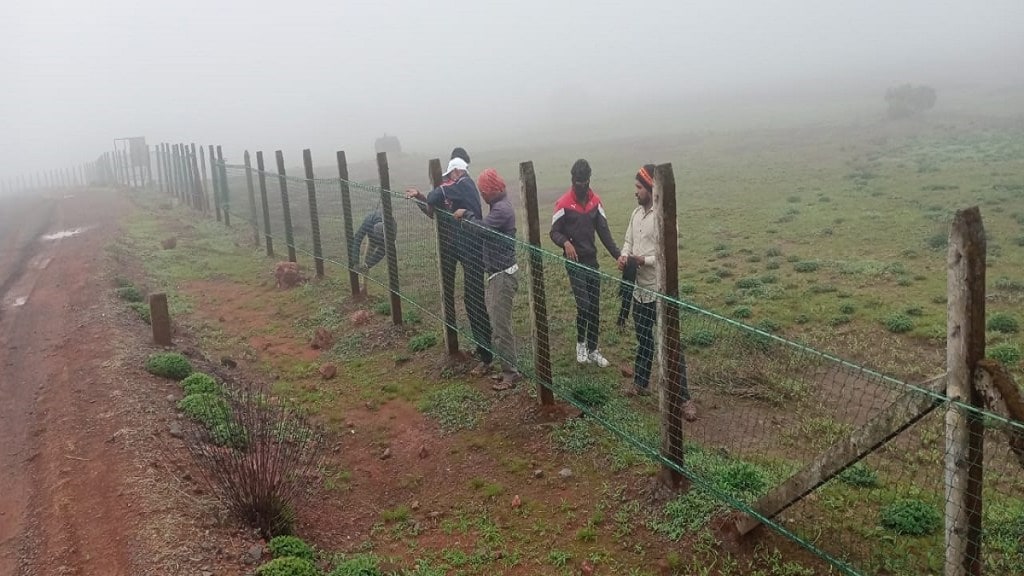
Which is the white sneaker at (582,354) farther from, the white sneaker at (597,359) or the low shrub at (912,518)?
the low shrub at (912,518)

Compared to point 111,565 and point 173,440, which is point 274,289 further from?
point 111,565

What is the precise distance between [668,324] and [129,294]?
1095cm

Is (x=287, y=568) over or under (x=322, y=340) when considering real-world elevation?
under

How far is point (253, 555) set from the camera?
560cm

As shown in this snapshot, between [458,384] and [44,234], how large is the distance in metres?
20.0

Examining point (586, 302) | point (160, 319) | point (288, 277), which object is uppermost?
point (586, 302)

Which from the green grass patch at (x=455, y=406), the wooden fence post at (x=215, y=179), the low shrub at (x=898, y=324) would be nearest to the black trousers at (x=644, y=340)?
the green grass patch at (x=455, y=406)

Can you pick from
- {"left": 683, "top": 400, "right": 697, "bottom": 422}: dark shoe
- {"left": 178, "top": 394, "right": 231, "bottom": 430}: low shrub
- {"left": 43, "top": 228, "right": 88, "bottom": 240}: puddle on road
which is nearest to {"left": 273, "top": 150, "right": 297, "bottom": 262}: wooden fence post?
{"left": 178, "top": 394, "right": 231, "bottom": 430}: low shrub

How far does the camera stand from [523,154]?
44.5 m

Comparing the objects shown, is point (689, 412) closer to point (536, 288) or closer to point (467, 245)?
point (536, 288)

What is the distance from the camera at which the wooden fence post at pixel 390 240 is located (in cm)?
1091

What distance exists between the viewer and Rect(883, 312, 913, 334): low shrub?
10133 millimetres

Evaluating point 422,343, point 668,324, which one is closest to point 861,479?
point 668,324

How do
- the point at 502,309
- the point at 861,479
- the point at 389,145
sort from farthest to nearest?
the point at 389,145 < the point at 502,309 < the point at 861,479
